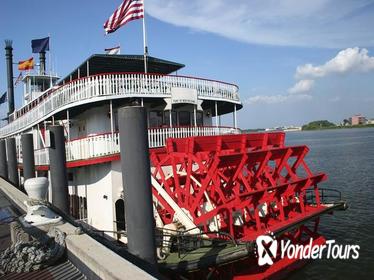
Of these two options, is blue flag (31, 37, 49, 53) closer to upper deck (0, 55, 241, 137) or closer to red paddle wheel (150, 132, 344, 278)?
upper deck (0, 55, 241, 137)

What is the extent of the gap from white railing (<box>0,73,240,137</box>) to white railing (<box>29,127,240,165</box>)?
98 cm

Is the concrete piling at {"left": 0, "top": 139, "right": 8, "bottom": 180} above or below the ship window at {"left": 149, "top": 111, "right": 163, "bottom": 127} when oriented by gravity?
below

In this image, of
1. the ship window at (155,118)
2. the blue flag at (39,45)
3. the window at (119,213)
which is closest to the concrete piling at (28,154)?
the window at (119,213)

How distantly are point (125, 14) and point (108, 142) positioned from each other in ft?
14.9

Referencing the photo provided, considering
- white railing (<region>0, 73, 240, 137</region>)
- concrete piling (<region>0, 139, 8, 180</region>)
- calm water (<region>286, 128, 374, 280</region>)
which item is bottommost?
calm water (<region>286, 128, 374, 280</region>)

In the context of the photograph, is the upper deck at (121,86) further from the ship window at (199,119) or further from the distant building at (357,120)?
the distant building at (357,120)

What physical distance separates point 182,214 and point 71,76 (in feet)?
25.2

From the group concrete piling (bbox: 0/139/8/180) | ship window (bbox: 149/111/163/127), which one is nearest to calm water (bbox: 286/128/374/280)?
ship window (bbox: 149/111/163/127)

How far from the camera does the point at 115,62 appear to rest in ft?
41.6

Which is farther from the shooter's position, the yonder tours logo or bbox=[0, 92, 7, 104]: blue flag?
bbox=[0, 92, 7, 104]: blue flag

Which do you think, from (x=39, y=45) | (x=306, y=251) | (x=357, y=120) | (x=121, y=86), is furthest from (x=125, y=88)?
(x=357, y=120)

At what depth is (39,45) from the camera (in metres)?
20.7

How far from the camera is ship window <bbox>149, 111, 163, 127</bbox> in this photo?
12.0 meters

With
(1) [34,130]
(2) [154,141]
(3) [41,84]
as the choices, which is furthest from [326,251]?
(3) [41,84]
